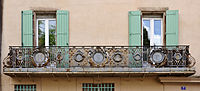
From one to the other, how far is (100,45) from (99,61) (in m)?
0.89

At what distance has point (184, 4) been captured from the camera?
32.3ft

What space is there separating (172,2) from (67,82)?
4.94 m

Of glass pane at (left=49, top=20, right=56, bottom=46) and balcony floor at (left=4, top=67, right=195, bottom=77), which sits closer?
balcony floor at (left=4, top=67, right=195, bottom=77)

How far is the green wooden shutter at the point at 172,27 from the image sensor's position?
9.57 metres

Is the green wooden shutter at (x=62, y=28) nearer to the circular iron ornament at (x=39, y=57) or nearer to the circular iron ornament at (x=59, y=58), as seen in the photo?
the circular iron ornament at (x=59, y=58)

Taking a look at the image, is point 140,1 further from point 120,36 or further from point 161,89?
point 161,89

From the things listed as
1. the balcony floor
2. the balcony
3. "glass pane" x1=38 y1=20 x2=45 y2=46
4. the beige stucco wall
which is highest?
"glass pane" x1=38 y1=20 x2=45 y2=46

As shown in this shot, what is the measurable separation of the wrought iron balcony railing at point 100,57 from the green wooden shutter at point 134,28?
27 cm

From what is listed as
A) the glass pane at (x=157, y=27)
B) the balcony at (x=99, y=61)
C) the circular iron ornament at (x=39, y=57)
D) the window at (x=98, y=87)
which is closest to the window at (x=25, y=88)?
the balcony at (x=99, y=61)

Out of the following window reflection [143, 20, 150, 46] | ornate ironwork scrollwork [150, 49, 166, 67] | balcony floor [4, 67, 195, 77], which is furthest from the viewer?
window reflection [143, 20, 150, 46]

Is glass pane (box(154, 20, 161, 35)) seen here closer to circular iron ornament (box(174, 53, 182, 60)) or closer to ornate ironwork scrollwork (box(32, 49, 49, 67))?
circular iron ornament (box(174, 53, 182, 60))

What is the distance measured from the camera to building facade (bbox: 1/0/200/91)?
9055mm

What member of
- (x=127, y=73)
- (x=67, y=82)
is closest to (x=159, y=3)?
(x=127, y=73)

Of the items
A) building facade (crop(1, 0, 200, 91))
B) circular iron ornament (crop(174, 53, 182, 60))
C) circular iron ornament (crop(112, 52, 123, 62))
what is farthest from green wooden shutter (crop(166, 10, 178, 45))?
circular iron ornament (crop(112, 52, 123, 62))
